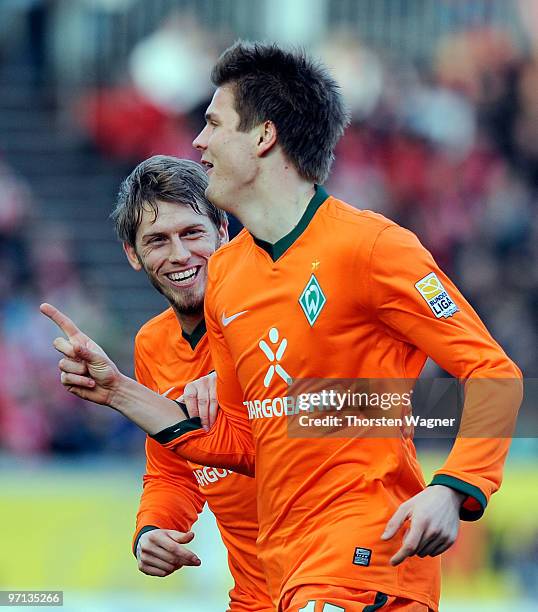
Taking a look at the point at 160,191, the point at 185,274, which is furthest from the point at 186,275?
the point at 160,191

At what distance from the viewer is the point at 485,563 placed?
362 inches

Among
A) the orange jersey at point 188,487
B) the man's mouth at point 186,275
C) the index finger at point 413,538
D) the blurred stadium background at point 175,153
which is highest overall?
the blurred stadium background at point 175,153

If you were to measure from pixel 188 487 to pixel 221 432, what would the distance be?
0.82 m

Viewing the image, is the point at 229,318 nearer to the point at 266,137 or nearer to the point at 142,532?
the point at 266,137

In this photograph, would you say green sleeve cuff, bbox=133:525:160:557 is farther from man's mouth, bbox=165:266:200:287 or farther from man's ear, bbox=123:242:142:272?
man's ear, bbox=123:242:142:272

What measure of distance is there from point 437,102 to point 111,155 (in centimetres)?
336

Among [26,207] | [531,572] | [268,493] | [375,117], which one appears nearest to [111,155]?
[26,207]

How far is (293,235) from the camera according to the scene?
430 cm

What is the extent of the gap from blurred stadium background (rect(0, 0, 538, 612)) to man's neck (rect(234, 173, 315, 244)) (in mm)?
4574

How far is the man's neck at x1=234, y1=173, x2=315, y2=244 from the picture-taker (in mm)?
4352

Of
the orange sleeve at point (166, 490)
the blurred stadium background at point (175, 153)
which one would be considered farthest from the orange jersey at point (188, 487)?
the blurred stadium background at point (175, 153)

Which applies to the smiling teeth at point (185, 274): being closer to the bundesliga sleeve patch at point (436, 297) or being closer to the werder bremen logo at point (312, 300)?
the werder bremen logo at point (312, 300)

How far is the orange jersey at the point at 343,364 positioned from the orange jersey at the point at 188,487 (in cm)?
69

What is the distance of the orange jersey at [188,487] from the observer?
5074 millimetres
